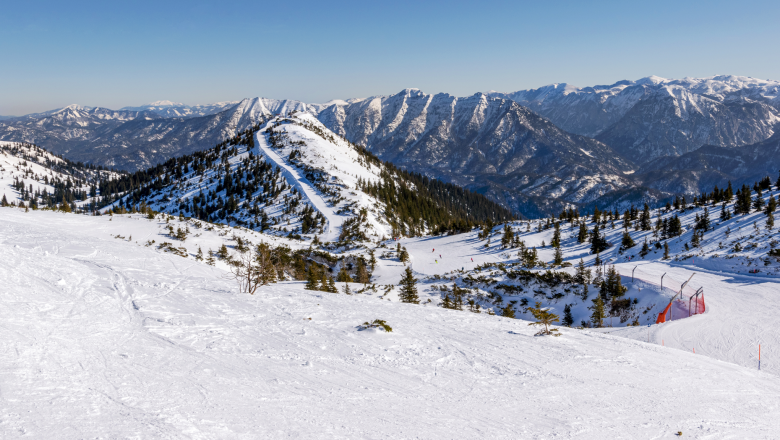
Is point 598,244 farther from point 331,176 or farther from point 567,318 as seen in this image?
point 331,176

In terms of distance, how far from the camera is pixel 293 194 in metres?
132

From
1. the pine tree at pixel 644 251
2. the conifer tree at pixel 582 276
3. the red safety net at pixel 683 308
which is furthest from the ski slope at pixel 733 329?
the pine tree at pixel 644 251

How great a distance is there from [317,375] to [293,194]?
402ft

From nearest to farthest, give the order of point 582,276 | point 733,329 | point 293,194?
point 733,329 → point 582,276 → point 293,194

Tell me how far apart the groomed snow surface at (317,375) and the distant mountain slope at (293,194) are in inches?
3111

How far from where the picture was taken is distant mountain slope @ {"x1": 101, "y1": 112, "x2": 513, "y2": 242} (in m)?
113

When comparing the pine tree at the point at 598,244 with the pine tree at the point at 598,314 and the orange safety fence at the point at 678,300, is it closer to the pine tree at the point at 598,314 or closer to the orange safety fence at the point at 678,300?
the orange safety fence at the point at 678,300

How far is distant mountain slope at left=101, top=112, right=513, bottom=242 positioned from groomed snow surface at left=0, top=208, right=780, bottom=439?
79027 millimetres

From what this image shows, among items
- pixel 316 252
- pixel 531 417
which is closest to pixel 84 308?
pixel 531 417

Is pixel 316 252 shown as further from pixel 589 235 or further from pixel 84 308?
pixel 589 235

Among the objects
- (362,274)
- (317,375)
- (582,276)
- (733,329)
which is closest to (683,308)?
(733,329)

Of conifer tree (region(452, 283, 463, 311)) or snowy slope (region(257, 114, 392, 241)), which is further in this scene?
snowy slope (region(257, 114, 392, 241))

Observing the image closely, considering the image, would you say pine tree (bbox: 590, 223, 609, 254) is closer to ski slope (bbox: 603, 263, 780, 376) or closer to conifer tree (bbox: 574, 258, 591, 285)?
conifer tree (bbox: 574, 258, 591, 285)

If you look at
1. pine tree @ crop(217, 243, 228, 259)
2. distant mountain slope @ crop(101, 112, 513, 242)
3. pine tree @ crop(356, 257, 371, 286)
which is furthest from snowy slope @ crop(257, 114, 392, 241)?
pine tree @ crop(217, 243, 228, 259)
